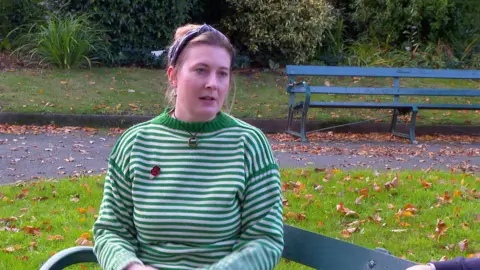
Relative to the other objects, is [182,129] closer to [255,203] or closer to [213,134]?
[213,134]

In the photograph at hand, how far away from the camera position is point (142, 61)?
637 inches

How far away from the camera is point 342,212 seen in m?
5.96

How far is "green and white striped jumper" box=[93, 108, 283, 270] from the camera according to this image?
264 cm

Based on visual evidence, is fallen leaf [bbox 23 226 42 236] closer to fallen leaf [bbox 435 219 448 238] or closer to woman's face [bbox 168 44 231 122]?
fallen leaf [bbox 435 219 448 238]

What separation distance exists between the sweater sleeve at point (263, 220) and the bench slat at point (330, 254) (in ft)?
0.51

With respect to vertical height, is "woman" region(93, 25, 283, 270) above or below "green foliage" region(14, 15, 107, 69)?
above

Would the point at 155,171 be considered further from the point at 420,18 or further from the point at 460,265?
the point at 420,18

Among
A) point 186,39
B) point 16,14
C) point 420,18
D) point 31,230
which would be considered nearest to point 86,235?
point 31,230

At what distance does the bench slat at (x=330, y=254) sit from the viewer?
2547 millimetres

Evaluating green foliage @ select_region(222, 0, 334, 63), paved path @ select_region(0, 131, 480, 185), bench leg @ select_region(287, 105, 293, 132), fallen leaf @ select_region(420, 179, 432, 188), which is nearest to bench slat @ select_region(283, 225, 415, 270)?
fallen leaf @ select_region(420, 179, 432, 188)

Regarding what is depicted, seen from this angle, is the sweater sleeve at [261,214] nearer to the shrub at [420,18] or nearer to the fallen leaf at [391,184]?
the fallen leaf at [391,184]

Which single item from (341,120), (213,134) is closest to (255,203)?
(213,134)

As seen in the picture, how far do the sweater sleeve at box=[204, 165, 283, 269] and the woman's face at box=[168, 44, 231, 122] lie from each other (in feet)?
0.98

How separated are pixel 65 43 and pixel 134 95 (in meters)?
2.30
